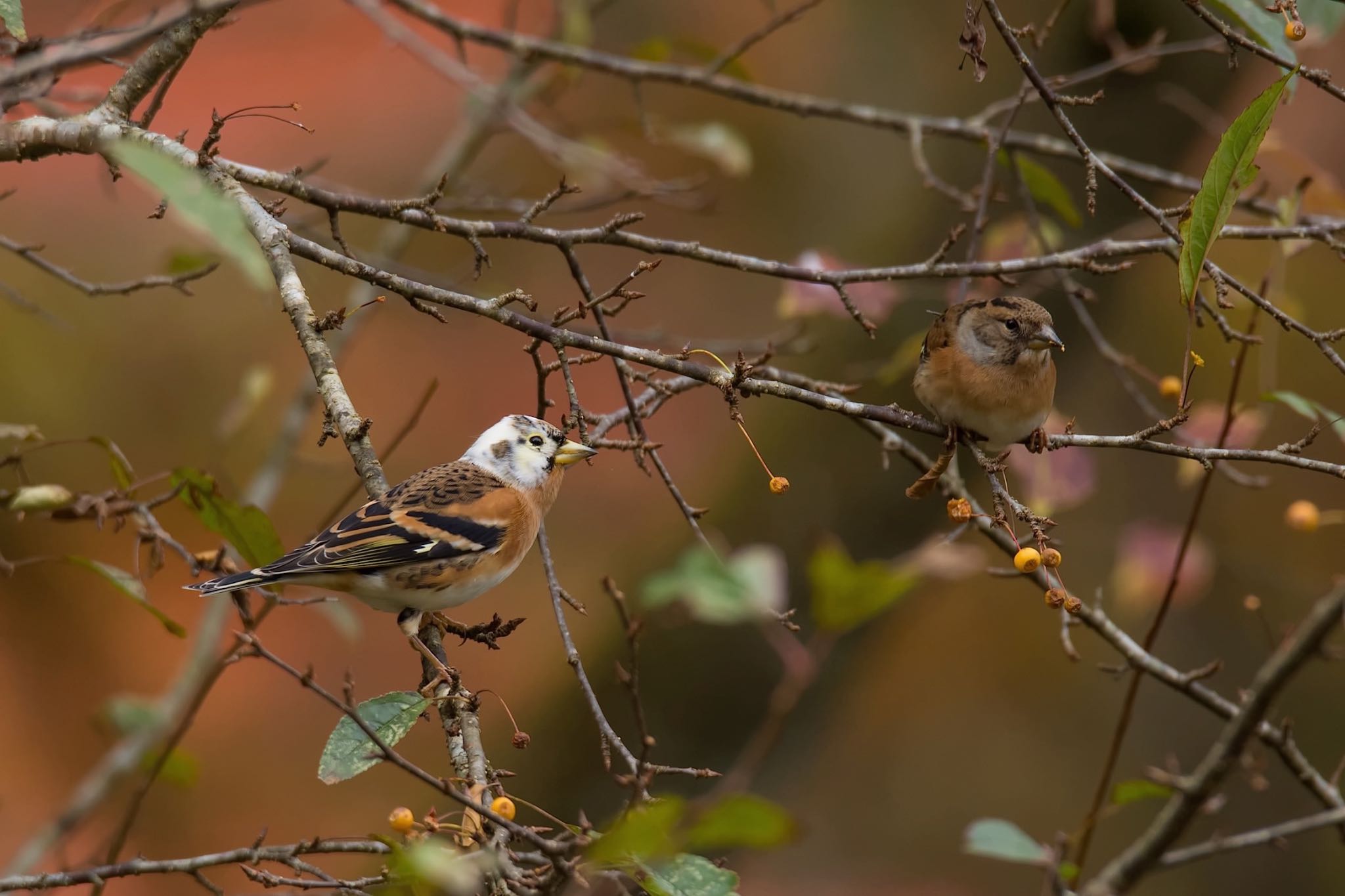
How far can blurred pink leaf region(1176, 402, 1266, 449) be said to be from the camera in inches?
126

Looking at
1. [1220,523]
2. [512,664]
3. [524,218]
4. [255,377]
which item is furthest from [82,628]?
[1220,523]

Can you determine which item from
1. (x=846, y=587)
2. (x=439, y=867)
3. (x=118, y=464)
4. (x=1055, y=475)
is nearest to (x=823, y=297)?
(x=1055, y=475)

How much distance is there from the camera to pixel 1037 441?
2904 millimetres

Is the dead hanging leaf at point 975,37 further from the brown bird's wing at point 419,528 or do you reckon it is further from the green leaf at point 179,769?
the green leaf at point 179,769

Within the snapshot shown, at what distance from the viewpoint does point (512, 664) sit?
6141 mm

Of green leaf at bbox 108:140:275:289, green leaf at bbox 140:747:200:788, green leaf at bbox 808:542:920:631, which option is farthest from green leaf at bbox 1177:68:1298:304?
green leaf at bbox 140:747:200:788

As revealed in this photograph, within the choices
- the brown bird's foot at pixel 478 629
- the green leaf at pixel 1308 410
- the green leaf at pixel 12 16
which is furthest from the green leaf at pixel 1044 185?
the green leaf at pixel 12 16

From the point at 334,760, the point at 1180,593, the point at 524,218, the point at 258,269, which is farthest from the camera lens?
the point at 1180,593

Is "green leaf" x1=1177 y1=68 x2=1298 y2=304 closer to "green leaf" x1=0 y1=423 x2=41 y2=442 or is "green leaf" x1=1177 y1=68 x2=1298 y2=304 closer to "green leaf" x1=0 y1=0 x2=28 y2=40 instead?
"green leaf" x1=0 y1=0 x2=28 y2=40

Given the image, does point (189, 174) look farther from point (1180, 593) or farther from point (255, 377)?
point (1180, 593)

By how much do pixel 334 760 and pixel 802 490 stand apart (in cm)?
290

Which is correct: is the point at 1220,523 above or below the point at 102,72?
below

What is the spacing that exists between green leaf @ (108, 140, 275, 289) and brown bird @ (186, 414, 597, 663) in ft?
5.39

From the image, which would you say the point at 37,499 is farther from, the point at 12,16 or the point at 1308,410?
the point at 1308,410
